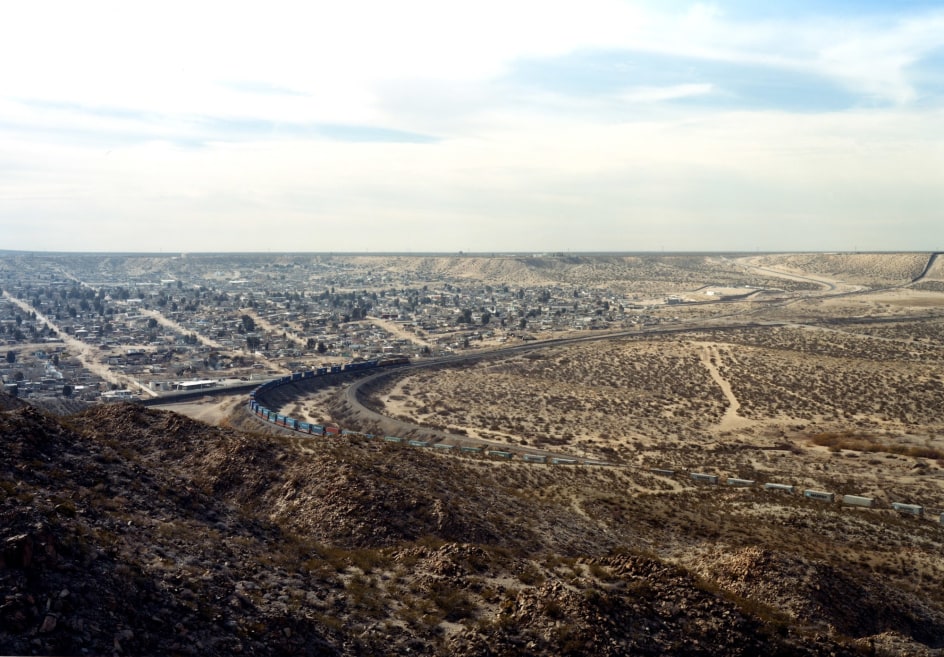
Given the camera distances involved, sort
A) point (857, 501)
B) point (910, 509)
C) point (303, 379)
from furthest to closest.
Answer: point (303, 379)
point (857, 501)
point (910, 509)

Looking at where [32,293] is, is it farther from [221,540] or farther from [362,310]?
[221,540]

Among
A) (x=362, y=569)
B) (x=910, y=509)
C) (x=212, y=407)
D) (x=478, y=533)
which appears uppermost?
(x=362, y=569)

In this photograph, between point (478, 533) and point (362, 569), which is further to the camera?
point (478, 533)

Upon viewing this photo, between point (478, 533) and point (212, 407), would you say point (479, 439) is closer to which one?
point (478, 533)

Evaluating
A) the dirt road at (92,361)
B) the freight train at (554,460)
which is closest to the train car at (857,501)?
the freight train at (554,460)

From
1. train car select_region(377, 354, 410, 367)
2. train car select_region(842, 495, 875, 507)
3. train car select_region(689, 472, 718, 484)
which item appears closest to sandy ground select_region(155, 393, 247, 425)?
train car select_region(377, 354, 410, 367)

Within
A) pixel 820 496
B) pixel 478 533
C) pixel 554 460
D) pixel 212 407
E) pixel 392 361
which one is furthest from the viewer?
pixel 392 361

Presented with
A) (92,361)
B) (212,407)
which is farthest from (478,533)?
(92,361)
